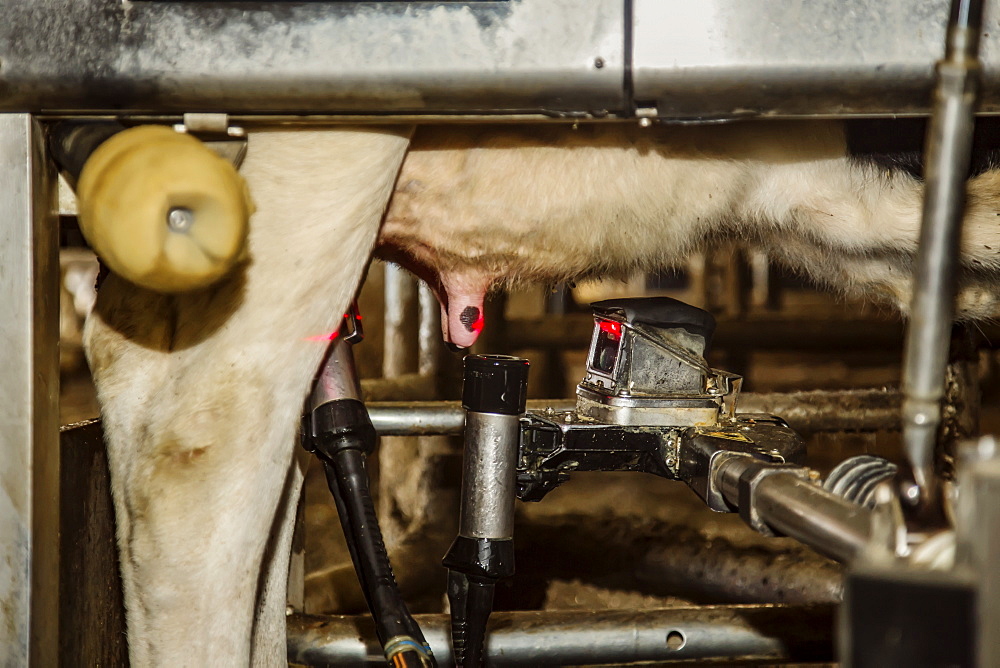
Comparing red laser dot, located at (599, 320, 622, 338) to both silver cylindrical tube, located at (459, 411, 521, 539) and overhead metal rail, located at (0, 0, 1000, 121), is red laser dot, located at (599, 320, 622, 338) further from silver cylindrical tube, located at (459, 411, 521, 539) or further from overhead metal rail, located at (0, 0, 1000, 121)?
overhead metal rail, located at (0, 0, 1000, 121)

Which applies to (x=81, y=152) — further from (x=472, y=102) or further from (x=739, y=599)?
(x=739, y=599)

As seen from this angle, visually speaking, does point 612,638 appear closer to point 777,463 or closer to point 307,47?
point 777,463

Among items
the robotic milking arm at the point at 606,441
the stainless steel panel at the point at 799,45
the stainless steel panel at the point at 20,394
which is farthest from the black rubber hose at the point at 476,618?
the stainless steel panel at the point at 799,45

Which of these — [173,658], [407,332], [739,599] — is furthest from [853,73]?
[407,332]

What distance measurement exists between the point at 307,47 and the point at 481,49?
0.41ft

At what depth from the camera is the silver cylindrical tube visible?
2.54 ft

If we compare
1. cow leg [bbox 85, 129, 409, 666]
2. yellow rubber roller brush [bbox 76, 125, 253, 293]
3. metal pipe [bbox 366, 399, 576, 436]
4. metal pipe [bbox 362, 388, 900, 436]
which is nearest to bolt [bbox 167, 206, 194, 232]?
yellow rubber roller brush [bbox 76, 125, 253, 293]

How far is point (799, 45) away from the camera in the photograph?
0.63 metres

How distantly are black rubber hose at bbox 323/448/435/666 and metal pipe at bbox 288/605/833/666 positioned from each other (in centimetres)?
22

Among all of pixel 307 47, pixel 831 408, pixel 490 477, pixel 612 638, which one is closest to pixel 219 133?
pixel 307 47

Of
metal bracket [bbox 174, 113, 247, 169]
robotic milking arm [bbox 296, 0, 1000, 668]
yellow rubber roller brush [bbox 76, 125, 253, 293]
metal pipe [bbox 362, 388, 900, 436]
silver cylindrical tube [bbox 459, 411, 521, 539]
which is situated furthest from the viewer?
metal pipe [bbox 362, 388, 900, 436]

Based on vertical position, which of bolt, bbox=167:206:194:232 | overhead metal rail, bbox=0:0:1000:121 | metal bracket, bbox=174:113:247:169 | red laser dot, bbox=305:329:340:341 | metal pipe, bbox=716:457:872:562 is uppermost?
overhead metal rail, bbox=0:0:1000:121

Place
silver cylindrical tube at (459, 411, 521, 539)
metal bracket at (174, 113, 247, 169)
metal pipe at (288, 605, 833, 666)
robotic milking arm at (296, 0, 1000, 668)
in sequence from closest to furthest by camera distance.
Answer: robotic milking arm at (296, 0, 1000, 668), metal bracket at (174, 113, 247, 169), silver cylindrical tube at (459, 411, 521, 539), metal pipe at (288, 605, 833, 666)

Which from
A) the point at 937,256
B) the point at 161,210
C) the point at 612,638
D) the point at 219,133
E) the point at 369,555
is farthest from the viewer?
the point at 612,638
